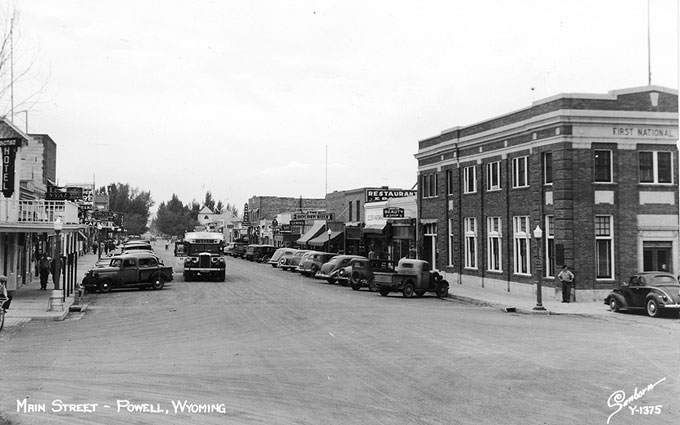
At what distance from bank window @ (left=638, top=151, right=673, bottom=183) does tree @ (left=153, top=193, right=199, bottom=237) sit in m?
138

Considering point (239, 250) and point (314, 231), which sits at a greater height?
point (314, 231)

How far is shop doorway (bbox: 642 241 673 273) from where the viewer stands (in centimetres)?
2823

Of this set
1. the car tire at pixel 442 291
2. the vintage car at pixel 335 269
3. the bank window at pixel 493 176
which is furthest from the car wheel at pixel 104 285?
the bank window at pixel 493 176

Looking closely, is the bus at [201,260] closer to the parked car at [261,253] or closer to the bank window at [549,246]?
the bank window at [549,246]

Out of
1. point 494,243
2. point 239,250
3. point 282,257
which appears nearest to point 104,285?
point 494,243

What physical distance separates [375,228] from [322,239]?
1147cm

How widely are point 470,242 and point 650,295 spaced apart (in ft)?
52.6

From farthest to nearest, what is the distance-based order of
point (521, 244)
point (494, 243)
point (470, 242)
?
point (470, 242), point (494, 243), point (521, 244)

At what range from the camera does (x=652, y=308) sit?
2164 centimetres

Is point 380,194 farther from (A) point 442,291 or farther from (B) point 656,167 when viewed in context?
(B) point 656,167

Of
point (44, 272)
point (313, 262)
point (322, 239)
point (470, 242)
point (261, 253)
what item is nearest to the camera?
point (44, 272)

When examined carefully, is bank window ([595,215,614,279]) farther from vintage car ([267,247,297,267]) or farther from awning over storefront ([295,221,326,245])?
awning over storefront ([295,221,326,245])

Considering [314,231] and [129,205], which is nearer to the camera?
[314,231]

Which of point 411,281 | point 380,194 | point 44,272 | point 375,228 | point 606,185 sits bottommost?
point 411,281
